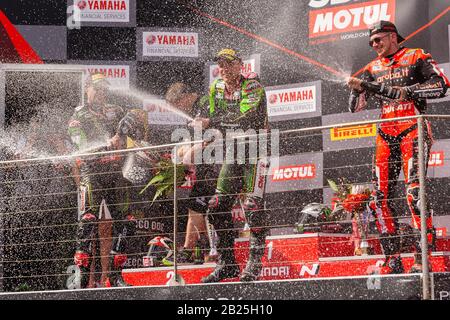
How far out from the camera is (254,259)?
234 inches

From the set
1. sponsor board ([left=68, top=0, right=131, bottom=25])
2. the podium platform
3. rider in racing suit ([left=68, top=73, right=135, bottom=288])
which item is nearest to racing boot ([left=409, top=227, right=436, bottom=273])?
the podium platform

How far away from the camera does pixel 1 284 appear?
862cm

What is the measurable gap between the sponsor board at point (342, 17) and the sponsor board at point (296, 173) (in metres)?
1.08

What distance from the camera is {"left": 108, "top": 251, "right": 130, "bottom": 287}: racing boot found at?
678cm

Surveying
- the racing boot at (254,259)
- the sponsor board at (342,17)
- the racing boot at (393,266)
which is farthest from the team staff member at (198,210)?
the sponsor board at (342,17)

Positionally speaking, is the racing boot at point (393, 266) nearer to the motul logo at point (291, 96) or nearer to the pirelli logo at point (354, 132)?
the pirelli logo at point (354, 132)

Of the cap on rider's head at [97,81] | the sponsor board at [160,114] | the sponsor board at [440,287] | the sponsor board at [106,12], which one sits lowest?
the sponsor board at [440,287]

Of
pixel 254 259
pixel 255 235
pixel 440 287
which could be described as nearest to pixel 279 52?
pixel 255 235

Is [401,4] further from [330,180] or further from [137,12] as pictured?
[137,12]

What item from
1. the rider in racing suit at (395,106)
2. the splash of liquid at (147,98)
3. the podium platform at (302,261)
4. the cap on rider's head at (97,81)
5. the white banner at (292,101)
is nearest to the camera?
the rider in racing suit at (395,106)

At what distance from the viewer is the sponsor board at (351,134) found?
7938 millimetres

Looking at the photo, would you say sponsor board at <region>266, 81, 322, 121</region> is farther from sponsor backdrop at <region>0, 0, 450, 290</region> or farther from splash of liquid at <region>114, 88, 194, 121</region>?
splash of liquid at <region>114, 88, 194, 121</region>
